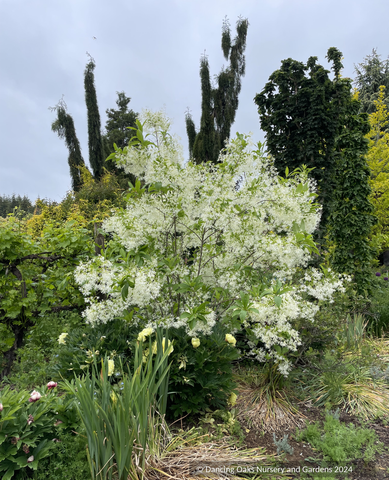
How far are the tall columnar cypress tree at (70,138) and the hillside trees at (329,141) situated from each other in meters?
12.0

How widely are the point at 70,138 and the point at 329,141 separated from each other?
14.3 meters

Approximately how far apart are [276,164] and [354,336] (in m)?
4.87

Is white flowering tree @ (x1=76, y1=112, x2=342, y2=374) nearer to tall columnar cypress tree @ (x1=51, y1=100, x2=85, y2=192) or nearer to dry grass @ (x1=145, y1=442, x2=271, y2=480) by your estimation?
dry grass @ (x1=145, y1=442, x2=271, y2=480)

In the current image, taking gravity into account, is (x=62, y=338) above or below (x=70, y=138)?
below

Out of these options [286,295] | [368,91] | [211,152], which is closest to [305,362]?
[286,295]

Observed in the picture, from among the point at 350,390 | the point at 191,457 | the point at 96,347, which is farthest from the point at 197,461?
the point at 350,390

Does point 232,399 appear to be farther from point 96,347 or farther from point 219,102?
point 219,102

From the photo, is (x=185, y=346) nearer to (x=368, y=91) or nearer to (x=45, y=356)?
(x=45, y=356)

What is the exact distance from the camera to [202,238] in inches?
99.9

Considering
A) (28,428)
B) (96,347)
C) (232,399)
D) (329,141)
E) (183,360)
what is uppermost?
(329,141)

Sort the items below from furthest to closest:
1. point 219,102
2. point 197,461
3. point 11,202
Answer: point 11,202 → point 219,102 → point 197,461

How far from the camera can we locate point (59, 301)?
158 inches

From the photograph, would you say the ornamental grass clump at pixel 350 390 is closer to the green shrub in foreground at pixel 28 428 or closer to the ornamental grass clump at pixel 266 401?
the ornamental grass clump at pixel 266 401

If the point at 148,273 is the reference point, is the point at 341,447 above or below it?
below
